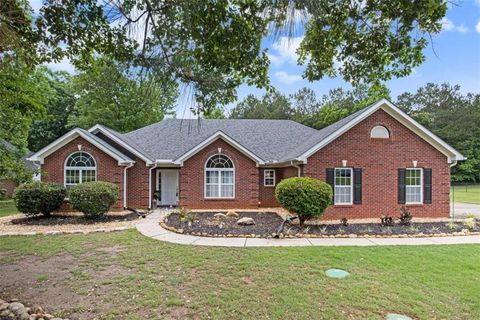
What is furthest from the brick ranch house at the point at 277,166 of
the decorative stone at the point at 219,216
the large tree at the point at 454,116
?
the large tree at the point at 454,116

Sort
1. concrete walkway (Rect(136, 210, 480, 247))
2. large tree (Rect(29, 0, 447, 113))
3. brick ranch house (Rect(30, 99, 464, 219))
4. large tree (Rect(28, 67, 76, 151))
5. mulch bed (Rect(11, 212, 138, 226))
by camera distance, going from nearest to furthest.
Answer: large tree (Rect(29, 0, 447, 113))
concrete walkway (Rect(136, 210, 480, 247))
mulch bed (Rect(11, 212, 138, 226))
brick ranch house (Rect(30, 99, 464, 219))
large tree (Rect(28, 67, 76, 151))

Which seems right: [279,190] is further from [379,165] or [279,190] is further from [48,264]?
[48,264]

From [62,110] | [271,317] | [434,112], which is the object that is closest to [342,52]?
[271,317]

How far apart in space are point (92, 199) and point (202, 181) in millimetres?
5391

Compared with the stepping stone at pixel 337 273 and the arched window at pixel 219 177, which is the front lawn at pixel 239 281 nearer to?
the stepping stone at pixel 337 273

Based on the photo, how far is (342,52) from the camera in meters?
4.95

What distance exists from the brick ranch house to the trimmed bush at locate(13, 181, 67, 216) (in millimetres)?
1699

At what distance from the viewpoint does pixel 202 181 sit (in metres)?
15.7

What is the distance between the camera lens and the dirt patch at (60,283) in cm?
494

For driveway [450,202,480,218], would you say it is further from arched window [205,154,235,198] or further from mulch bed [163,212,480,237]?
arched window [205,154,235,198]

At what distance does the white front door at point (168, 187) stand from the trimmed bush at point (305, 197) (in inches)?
323

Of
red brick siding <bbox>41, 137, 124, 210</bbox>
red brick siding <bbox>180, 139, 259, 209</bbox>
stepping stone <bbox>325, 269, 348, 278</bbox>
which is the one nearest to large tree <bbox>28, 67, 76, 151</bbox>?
red brick siding <bbox>41, 137, 124, 210</bbox>

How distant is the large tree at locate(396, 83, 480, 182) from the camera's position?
48531mm

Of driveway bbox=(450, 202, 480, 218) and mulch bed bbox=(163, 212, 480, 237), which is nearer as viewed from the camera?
mulch bed bbox=(163, 212, 480, 237)
